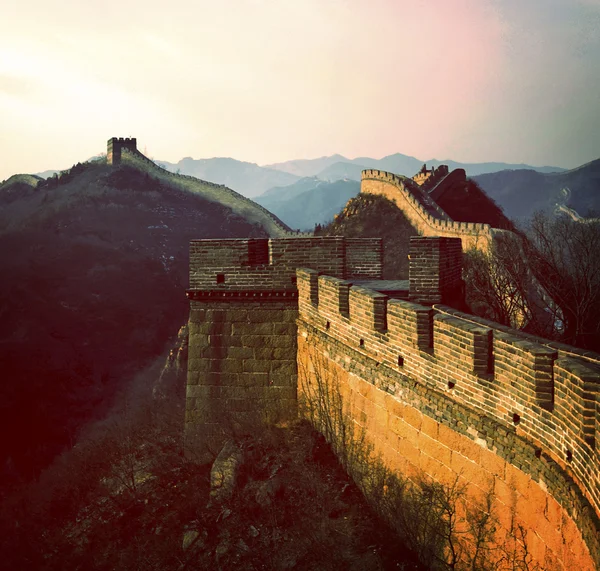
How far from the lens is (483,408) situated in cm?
536

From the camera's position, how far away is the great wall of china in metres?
4.31

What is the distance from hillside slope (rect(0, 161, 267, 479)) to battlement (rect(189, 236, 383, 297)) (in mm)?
20801

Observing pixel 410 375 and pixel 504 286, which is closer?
pixel 410 375

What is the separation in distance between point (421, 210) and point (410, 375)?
3936 cm

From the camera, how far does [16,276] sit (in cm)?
4841

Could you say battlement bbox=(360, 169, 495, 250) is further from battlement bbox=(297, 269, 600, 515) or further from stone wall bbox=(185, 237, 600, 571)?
battlement bbox=(297, 269, 600, 515)

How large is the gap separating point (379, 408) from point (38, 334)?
3867 centimetres

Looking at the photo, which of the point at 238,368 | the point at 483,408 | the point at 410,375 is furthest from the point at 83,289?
the point at 483,408

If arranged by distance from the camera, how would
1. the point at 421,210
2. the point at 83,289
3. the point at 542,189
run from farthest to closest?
the point at 542,189, the point at 83,289, the point at 421,210

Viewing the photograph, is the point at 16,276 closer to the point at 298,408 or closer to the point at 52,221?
the point at 52,221

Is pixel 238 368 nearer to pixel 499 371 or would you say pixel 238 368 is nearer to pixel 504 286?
pixel 499 371

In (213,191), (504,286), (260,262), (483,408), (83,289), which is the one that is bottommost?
(83,289)

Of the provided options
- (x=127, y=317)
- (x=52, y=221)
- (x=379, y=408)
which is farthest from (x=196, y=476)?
(x=52, y=221)

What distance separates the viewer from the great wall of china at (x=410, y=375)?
14.1 ft
